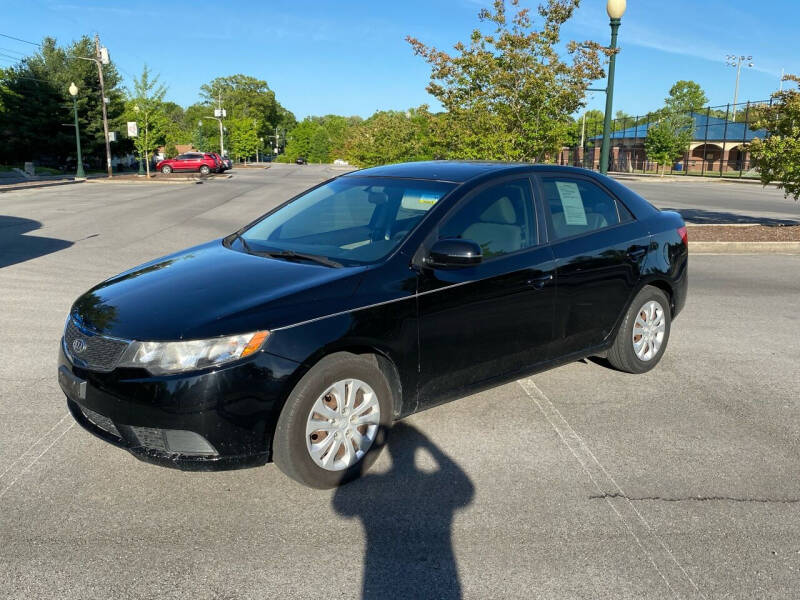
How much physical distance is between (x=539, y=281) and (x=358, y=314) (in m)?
1.46

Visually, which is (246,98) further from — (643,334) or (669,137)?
(643,334)

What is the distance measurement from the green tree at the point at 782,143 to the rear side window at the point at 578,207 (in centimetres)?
1142

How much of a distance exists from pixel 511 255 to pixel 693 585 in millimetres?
2194

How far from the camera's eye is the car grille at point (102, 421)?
347cm

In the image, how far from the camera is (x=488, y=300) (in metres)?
4.26

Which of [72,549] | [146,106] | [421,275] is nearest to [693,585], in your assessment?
[421,275]

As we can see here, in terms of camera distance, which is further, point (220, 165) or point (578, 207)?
point (220, 165)

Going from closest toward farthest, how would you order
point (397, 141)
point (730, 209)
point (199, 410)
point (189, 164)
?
point (199, 410), point (730, 209), point (397, 141), point (189, 164)

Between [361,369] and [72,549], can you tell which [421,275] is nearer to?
[361,369]

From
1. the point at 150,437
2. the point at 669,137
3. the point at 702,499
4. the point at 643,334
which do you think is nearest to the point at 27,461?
the point at 150,437

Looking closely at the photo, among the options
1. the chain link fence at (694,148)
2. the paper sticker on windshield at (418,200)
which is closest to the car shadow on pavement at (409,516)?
the paper sticker on windshield at (418,200)

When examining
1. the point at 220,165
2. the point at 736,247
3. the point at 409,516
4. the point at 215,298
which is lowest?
the point at 409,516

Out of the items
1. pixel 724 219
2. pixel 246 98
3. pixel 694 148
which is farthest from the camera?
pixel 246 98

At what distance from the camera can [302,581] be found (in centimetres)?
293
